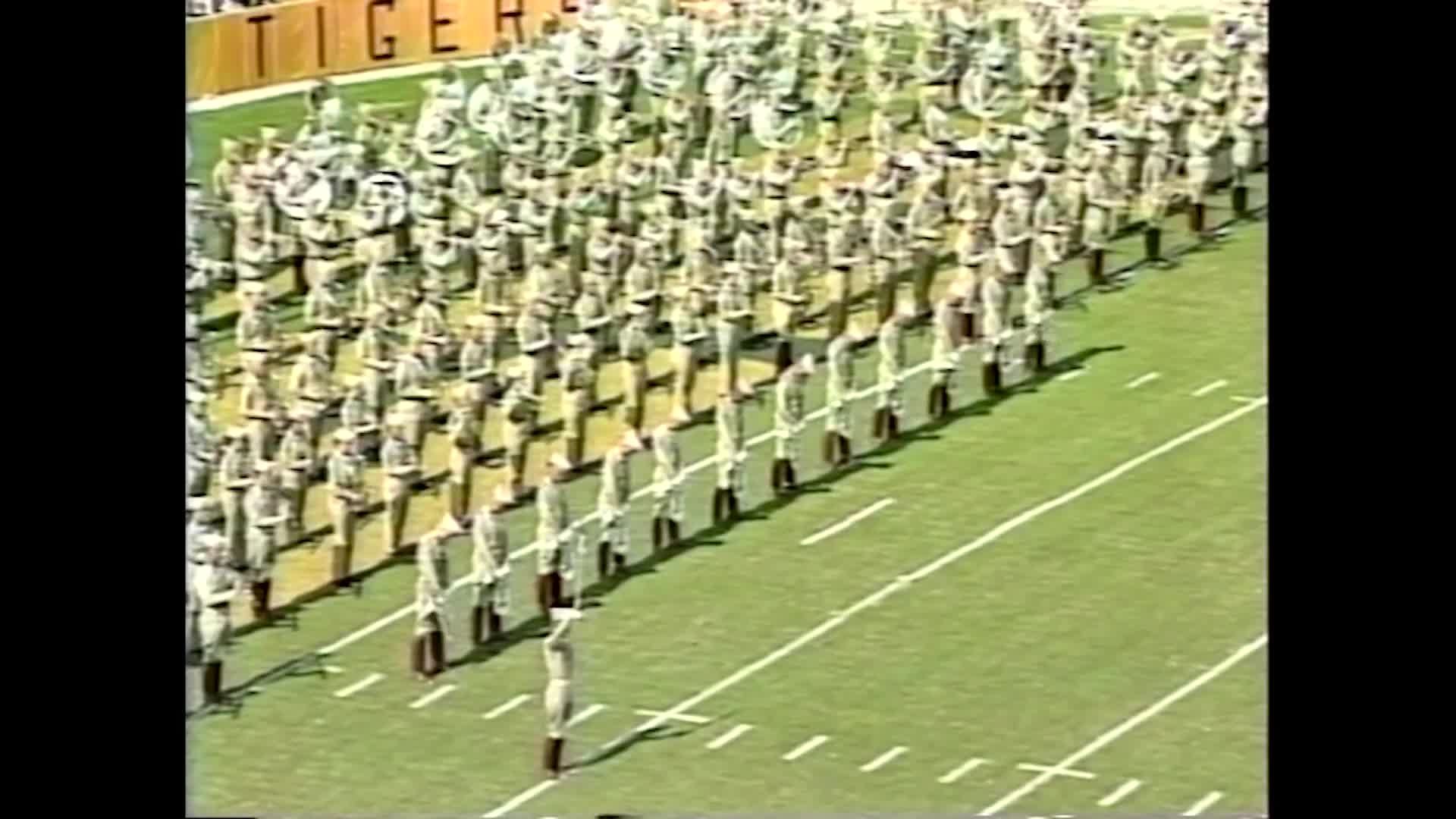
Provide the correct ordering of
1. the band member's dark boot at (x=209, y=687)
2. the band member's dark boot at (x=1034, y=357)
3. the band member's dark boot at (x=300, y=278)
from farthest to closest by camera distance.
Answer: the band member's dark boot at (x=1034, y=357)
the band member's dark boot at (x=300, y=278)
the band member's dark boot at (x=209, y=687)

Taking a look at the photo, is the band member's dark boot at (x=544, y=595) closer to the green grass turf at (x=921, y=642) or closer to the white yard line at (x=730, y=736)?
the green grass turf at (x=921, y=642)

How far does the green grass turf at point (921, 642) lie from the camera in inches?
183

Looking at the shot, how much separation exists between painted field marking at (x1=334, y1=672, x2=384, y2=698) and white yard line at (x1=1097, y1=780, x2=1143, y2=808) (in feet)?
2.91

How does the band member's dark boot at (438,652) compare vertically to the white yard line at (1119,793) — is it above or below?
above

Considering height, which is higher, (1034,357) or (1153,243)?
(1153,243)

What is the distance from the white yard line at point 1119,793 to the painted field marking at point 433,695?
795 mm

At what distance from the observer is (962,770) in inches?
184

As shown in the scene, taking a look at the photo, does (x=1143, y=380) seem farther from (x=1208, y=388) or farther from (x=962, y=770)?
(x=962, y=770)

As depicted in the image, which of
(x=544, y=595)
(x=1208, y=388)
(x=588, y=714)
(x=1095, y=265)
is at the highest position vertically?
(x=1095, y=265)

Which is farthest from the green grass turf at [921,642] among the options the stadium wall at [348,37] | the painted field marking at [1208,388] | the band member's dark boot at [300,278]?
the stadium wall at [348,37]

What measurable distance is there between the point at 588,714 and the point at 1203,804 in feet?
2.48

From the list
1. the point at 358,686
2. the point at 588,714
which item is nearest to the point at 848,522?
the point at 588,714

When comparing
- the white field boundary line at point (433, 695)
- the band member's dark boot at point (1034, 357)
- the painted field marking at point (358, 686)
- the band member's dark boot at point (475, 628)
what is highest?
the band member's dark boot at point (1034, 357)
